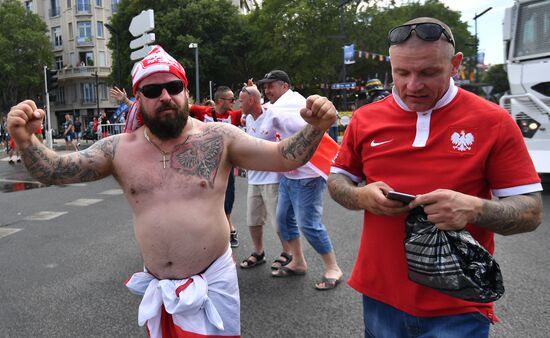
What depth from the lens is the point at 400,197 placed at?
1.60m

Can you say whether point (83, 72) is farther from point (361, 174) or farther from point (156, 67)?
point (361, 174)

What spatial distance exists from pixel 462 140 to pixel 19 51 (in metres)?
53.1

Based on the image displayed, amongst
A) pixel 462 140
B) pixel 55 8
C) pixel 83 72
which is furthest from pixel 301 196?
pixel 55 8

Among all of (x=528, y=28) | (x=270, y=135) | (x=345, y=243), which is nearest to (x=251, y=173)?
(x=270, y=135)

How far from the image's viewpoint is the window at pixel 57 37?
53734mm

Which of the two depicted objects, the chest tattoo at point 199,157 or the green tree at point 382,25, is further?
the green tree at point 382,25

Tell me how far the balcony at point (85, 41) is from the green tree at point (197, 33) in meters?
17.5

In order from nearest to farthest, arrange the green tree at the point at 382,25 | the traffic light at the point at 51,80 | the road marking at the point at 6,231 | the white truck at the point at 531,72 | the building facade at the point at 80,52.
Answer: the road marking at the point at 6,231 → the white truck at the point at 531,72 → the traffic light at the point at 51,80 → the green tree at the point at 382,25 → the building facade at the point at 80,52

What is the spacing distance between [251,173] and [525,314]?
9.01 ft

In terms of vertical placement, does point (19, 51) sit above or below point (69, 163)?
above

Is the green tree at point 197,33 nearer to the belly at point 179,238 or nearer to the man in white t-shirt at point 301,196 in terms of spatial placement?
the man in white t-shirt at point 301,196

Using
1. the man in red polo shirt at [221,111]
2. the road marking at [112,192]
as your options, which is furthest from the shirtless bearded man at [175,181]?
the road marking at [112,192]

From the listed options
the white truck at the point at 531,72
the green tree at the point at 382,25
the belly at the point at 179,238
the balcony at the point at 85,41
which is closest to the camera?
the belly at the point at 179,238

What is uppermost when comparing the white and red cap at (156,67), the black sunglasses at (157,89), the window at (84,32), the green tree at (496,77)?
the window at (84,32)
